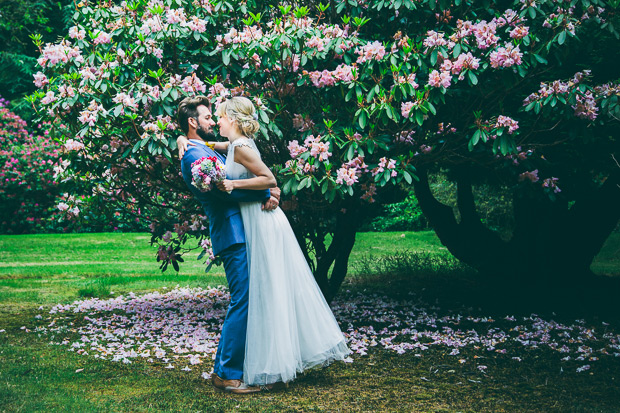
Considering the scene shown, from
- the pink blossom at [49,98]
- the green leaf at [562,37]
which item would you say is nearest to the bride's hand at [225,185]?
the pink blossom at [49,98]

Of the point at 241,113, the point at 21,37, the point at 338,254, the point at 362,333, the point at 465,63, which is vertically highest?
the point at 21,37

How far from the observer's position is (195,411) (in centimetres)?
352

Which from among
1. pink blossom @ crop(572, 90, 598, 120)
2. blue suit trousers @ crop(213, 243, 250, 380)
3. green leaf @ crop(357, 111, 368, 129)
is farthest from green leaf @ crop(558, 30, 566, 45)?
blue suit trousers @ crop(213, 243, 250, 380)

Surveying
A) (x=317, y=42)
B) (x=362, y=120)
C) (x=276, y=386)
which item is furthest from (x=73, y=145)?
(x=276, y=386)

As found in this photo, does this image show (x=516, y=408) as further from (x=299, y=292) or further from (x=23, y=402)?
(x=23, y=402)

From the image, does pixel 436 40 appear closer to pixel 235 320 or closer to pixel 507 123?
pixel 507 123

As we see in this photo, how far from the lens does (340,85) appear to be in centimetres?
471

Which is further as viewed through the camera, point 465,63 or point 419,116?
point 465,63

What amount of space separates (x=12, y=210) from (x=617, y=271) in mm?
15090

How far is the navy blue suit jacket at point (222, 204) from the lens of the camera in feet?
12.9

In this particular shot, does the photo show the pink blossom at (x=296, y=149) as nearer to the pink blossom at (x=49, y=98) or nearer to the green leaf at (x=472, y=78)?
the green leaf at (x=472, y=78)

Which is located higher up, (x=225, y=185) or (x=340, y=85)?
(x=340, y=85)

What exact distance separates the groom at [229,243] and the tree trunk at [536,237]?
3.47 meters

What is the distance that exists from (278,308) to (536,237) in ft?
15.8
